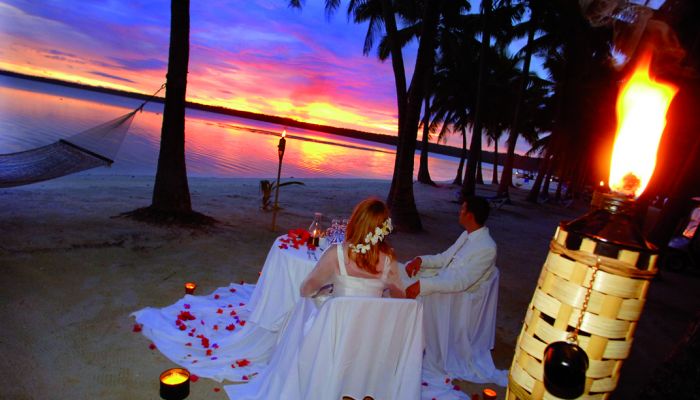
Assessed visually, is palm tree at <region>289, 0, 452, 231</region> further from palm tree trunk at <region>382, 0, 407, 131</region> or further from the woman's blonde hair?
the woman's blonde hair

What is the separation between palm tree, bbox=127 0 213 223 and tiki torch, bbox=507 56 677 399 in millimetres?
7605

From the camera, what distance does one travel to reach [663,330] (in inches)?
247

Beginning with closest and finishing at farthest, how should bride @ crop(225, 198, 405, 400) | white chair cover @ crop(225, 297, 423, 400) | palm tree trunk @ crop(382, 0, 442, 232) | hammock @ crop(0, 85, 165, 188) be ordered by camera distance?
white chair cover @ crop(225, 297, 423, 400)
bride @ crop(225, 198, 405, 400)
hammock @ crop(0, 85, 165, 188)
palm tree trunk @ crop(382, 0, 442, 232)

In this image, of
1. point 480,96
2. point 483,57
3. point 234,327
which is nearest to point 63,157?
point 234,327

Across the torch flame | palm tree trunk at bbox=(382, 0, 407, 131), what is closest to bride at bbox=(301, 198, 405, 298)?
the torch flame

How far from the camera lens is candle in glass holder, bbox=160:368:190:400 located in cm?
293

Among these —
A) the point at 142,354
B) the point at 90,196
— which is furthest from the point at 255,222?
the point at 142,354

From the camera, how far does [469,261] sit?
390 cm

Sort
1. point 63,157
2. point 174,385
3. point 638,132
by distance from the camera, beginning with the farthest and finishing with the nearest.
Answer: point 63,157 < point 174,385 < point 638,132

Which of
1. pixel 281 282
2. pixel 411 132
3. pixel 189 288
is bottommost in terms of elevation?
pixel 189 288

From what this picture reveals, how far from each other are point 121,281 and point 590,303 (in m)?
5.36

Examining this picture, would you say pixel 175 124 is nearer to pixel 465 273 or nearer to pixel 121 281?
pixel 121 281

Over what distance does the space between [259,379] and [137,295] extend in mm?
2296

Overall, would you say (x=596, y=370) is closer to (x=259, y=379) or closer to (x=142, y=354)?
(x=259, y=379)
